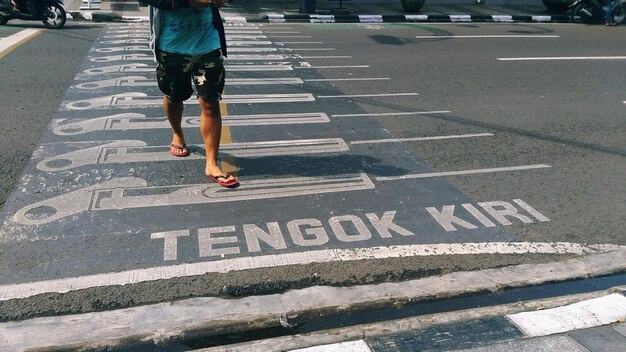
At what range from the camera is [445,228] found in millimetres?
3967

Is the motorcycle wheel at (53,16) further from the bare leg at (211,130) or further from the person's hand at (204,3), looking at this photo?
the person's hand at (204,3)

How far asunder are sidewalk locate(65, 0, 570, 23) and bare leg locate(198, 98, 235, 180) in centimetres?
1099

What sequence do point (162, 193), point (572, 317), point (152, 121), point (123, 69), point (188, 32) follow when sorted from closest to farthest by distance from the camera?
point (572, 317)
point (188, 32)
point (162, 193)
point (152, 121)
point (123, 69)

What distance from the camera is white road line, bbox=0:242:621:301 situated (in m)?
3.11

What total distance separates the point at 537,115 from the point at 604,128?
782 mm

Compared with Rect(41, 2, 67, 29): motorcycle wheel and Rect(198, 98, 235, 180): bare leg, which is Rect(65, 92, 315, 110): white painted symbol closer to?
Rect(198, 98, 235, 180): bare leg

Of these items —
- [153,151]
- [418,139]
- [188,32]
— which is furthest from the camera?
[418,139]

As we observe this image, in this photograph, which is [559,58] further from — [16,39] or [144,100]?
[16,39]

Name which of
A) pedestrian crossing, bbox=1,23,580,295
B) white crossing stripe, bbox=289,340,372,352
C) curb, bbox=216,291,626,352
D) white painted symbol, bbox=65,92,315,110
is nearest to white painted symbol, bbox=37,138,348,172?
pedestrian crossing, bbox=1,23,580,295

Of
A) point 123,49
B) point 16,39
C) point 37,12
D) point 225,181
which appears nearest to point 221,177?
point 225,181

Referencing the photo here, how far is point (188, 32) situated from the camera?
4230 millimetres

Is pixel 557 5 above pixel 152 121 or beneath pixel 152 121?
above

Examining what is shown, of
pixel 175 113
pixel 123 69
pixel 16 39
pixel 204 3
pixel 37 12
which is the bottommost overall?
pixel 123 69

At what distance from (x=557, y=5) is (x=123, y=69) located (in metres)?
14.9
